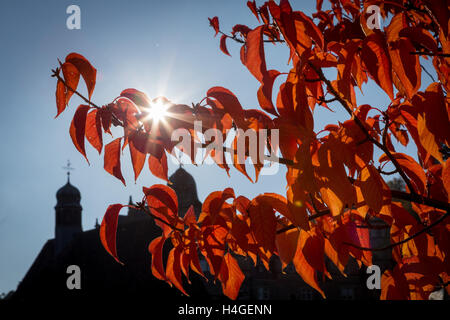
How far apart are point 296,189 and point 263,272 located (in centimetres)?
2724

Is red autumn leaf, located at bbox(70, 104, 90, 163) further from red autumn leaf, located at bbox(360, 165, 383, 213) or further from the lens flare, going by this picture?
red autumn leaf, located at bbox(360, 165, 383, 213)

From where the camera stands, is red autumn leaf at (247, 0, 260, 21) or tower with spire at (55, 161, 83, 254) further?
tower with spire at (55, 161, 83, 254)

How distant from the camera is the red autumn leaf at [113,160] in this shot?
107 cm

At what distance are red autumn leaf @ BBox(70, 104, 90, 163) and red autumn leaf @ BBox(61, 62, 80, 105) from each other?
48 mm

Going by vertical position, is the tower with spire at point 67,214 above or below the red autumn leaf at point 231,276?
above

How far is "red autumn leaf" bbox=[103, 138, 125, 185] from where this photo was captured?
107 cm

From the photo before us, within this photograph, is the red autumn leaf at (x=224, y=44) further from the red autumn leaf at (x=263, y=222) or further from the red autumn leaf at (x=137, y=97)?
the red autumn leaf at (x=263, y=222)

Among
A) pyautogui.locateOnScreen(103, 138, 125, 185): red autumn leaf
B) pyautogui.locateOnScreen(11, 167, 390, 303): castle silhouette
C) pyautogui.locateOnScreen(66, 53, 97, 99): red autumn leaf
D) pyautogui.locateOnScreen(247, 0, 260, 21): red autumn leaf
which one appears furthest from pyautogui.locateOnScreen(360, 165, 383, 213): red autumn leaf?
pyautogui.locateOnScreen(11, 167, 390, 303): castle silhouette

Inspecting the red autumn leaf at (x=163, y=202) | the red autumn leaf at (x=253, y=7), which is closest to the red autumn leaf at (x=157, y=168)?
the red autumn leaf at (x=163, y=202)

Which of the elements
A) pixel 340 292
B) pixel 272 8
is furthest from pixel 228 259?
pixel 340 292

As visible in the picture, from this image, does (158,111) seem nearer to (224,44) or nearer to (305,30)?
(305,30)

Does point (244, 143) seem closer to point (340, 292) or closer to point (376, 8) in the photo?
point (376, 8)

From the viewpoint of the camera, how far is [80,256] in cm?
2106

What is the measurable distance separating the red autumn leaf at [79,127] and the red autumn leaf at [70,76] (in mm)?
48
